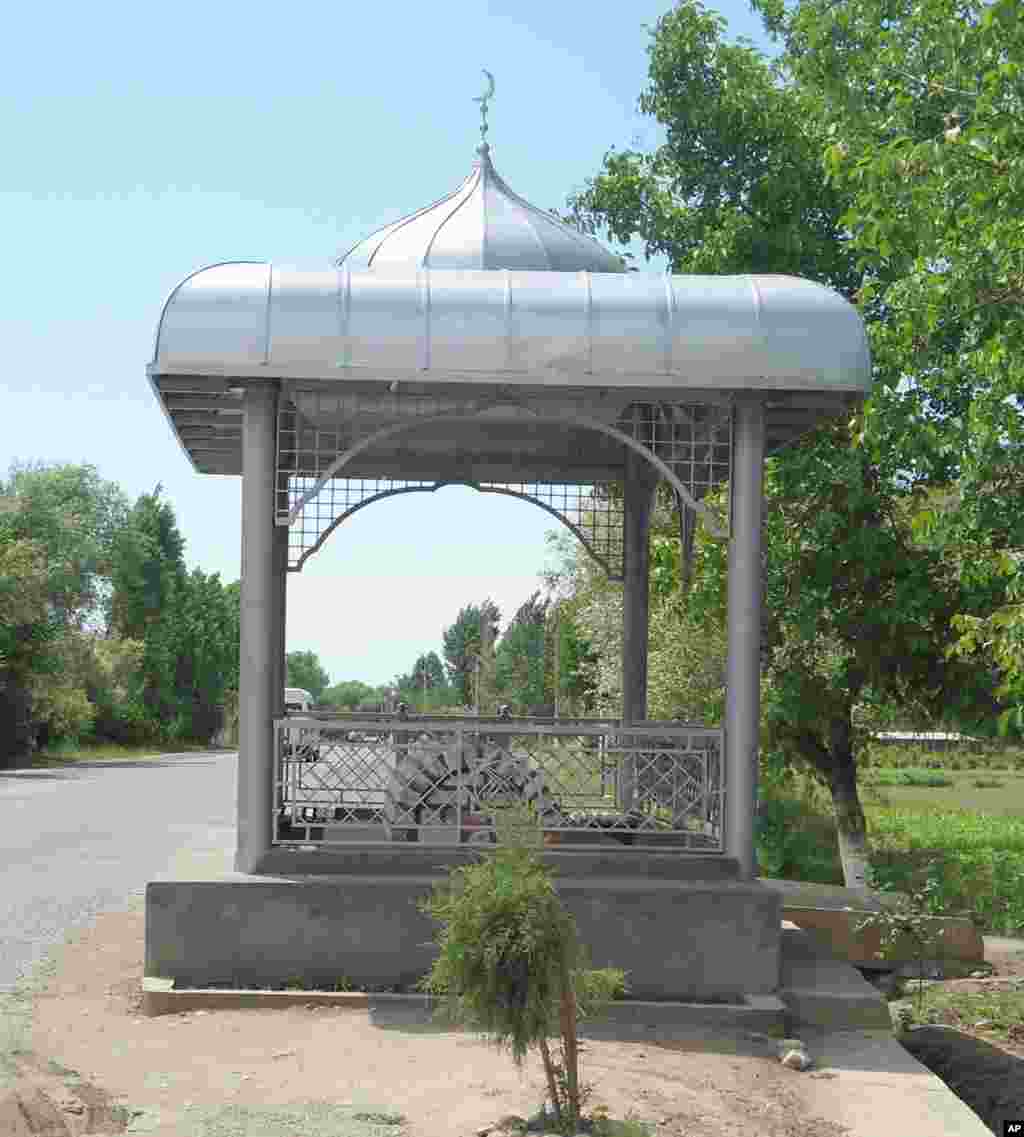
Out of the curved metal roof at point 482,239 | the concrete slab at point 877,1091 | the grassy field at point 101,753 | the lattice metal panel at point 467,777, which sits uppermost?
the curved metal roof at point 482,239

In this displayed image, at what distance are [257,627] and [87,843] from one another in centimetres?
1125

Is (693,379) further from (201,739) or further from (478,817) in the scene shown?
(201,739)

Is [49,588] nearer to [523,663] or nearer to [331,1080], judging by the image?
[523,663]

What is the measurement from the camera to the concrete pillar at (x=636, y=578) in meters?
12.3

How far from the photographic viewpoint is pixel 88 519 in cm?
6072

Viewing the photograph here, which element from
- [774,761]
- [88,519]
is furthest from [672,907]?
[88,519]

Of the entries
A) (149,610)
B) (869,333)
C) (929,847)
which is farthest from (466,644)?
(869,333)

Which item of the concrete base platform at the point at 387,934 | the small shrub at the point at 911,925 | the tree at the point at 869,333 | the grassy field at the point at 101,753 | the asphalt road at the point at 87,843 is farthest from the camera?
the grassy field at the point at 101,753

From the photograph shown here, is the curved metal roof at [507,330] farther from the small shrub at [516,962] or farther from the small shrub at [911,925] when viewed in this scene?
the small shrub at [911,925]

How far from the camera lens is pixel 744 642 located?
9508 mm

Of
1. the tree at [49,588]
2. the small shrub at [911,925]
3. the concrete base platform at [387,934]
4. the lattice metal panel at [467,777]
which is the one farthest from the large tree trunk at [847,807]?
the tree at [49,588]

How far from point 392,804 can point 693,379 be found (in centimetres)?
322

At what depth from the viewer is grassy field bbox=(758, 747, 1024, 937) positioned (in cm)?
1945

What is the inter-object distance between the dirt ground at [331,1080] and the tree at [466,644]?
110 ft
